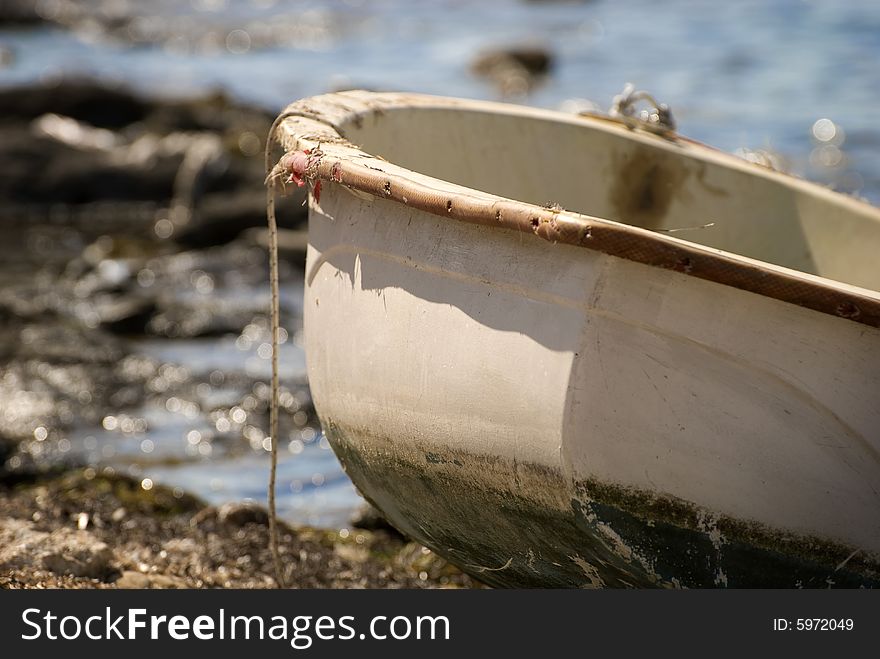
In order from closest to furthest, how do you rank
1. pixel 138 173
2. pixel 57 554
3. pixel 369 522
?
1. pixel 57 554
2. pixel 369 522
3. pixel 138 173

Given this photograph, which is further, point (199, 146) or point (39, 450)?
point (199, 146)

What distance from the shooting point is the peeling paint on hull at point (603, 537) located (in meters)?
2.32

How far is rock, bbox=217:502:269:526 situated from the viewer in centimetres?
396

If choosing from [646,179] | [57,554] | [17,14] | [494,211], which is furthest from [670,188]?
[17,14]

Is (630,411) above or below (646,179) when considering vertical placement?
below

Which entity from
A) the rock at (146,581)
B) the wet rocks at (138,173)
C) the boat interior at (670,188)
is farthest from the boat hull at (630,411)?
the wet rocks at (138,173)

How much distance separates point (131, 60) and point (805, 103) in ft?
29.0

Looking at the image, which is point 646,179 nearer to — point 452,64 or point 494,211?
point 494,211

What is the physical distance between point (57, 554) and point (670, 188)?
209cm

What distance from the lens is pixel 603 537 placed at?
7.84 ft

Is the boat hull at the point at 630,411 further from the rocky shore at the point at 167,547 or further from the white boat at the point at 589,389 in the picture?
the rocky shore at the point at 167,547

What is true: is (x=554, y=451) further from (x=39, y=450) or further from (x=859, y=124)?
(x=859, y=124)
